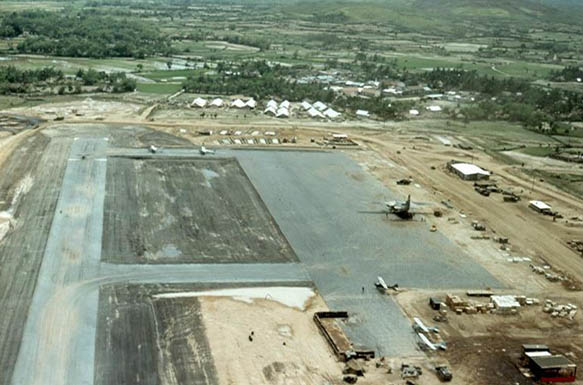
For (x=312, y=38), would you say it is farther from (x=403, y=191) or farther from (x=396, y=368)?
(x=396, y=368)

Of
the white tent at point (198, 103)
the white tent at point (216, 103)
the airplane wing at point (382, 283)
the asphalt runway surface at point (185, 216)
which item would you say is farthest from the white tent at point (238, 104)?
the airplane wing at point (382, 283)

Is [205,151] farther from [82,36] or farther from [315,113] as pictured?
[82,36]

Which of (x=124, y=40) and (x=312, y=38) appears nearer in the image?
(x=124, y=40)

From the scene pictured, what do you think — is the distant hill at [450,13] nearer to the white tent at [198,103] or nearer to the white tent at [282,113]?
the white tent at [282,113]

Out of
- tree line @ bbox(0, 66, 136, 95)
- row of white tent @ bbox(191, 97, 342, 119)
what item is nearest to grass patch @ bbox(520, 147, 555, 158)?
row of white tent @ bbox(191, 97, 342, 119)

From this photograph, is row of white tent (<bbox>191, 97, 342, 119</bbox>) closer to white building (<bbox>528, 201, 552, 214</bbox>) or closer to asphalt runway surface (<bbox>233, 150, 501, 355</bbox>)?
asphalt runway surface (<bbox>233, 150, 501, 355</bbox>)

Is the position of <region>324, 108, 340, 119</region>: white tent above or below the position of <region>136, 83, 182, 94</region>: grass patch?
below

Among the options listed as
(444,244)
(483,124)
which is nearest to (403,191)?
(444,244)

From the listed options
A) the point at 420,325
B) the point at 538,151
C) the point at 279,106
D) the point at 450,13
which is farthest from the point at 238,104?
the point at 450,13
